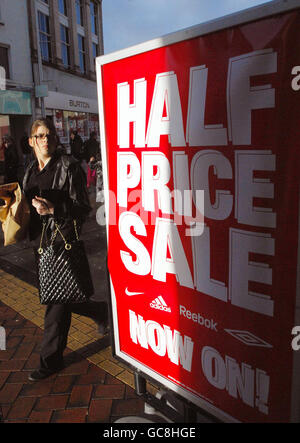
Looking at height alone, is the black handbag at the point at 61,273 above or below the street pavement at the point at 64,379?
above

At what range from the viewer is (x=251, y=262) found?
1.44m

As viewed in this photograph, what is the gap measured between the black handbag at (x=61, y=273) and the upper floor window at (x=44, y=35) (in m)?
21.1

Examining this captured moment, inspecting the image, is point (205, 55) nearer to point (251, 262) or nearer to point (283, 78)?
point (283, 78)

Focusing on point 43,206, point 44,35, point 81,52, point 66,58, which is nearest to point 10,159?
point 43,206

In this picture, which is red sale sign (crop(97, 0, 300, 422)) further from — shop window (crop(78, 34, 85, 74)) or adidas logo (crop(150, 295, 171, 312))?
shop window (crop(78, 34, 85, 74))

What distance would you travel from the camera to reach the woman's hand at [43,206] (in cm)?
258

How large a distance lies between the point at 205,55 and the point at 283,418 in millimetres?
1476

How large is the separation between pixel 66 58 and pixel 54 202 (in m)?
23.7

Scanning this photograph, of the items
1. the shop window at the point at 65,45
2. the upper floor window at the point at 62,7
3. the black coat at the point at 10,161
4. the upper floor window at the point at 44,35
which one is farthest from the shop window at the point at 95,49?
the black coat at the point at 10,161

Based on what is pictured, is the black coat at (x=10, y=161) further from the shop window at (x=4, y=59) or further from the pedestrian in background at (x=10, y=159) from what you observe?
the shop window at (x=4, y=59)

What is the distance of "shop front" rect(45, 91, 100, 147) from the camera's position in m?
21.4
